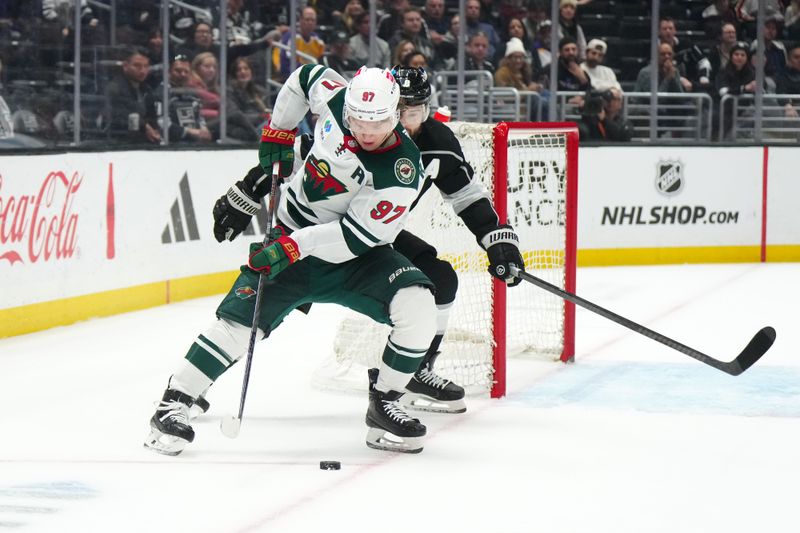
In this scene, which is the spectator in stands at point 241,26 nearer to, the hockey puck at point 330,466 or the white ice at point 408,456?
the white ice at point 408,456

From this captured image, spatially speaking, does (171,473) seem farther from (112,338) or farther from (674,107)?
(674,107)

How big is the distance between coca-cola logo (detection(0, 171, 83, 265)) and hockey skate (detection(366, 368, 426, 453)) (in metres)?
2.55

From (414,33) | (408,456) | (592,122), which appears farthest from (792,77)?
(408,456)

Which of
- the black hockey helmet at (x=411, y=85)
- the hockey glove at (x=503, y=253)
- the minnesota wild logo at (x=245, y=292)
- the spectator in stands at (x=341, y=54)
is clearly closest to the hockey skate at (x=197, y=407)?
the minnesota wild logo at (x=245, y=292)

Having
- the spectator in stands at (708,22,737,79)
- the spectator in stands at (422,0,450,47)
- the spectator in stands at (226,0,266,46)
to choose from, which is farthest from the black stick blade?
the spectator in stands at (708,22,737,79)

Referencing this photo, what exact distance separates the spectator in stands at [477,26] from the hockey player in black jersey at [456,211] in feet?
16.6

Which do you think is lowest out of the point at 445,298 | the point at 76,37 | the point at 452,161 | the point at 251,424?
the point at 251,424

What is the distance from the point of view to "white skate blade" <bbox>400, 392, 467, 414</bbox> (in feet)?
14.0

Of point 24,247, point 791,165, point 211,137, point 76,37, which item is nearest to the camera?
point 24,247

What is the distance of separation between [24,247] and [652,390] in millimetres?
2920

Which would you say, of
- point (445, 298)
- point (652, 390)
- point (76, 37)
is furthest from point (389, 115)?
point (76, 37)

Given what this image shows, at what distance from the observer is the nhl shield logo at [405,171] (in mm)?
3580

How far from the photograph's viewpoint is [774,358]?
17.7ft

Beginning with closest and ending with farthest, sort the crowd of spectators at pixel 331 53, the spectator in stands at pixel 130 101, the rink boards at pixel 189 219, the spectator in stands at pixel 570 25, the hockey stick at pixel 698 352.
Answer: the hockey stick at pixel 698 352
the rink boards at pixel 189 219
the crowd of spectators at pixel 331 53
the spectator in stands at pixel 130 101
the spectator in stands at pixel 570 25
